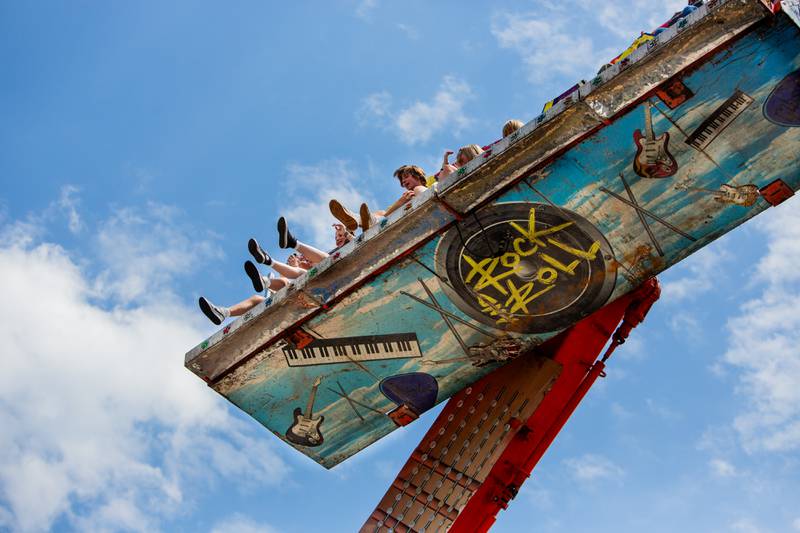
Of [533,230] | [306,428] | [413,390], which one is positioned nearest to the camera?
[533,230]

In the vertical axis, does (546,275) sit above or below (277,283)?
above

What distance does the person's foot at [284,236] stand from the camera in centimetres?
1168

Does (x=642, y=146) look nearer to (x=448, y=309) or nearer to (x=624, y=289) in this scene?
(x=624, y=289)

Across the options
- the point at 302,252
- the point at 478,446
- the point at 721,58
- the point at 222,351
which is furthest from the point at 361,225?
the point at 721,58

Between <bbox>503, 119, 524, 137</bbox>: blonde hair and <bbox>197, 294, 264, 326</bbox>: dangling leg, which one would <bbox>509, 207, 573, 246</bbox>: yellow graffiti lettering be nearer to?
<bbox>503, 119, 524, 137</bbox>: blonde hair

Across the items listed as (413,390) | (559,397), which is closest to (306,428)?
(413,390)

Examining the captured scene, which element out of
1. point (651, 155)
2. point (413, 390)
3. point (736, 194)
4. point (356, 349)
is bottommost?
point (356, 349)

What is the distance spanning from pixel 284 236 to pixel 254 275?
23.8 inches

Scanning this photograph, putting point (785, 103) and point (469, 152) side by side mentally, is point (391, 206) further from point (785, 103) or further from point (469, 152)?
point (785, 103)

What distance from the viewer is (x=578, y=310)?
10250 millimetres

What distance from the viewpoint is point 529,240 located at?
9.64m

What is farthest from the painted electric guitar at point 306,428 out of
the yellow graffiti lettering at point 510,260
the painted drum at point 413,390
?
the yellow graffiti lettering at point 510,260

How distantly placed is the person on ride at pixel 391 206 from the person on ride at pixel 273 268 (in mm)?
176

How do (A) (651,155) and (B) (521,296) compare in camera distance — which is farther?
(B) (521,296)
